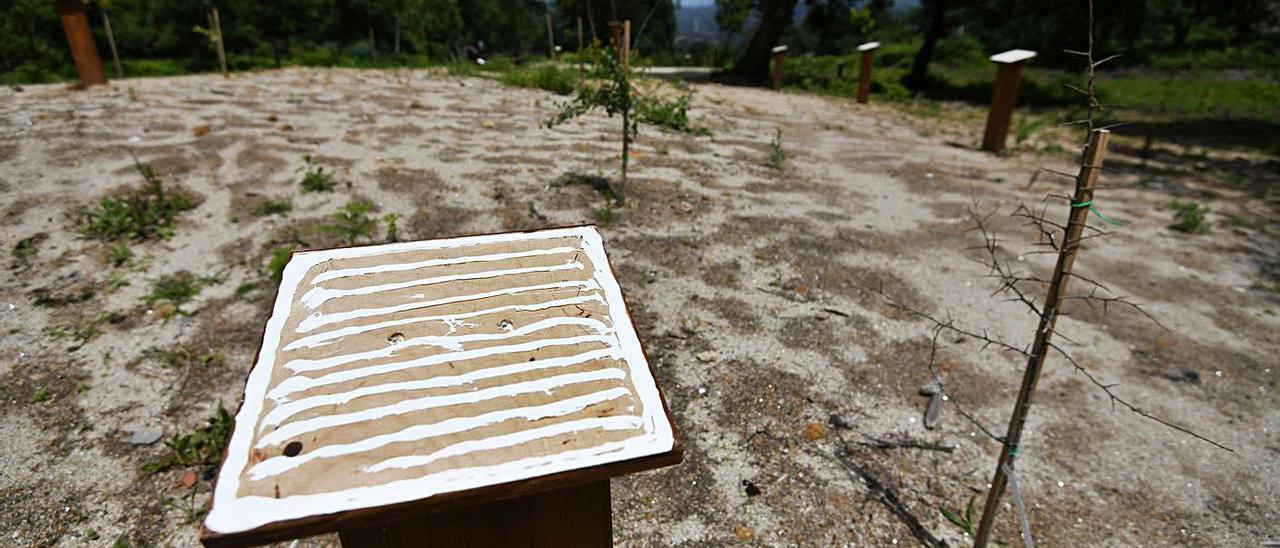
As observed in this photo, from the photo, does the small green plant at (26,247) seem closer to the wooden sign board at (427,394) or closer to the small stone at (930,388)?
the wooden sign board at (427,394)

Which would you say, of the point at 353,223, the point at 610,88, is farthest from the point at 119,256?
the point at 610,88

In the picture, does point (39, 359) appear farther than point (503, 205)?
No

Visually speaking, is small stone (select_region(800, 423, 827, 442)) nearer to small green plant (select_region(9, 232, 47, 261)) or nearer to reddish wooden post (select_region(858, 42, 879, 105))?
small green plant (select_region(9, 232, 47, 261))

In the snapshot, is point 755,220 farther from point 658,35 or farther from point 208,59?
point 658,35

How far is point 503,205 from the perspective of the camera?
558 cm

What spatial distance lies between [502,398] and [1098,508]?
9.39ft

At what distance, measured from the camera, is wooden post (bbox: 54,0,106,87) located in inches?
320

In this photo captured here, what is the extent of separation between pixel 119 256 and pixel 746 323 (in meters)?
4.41

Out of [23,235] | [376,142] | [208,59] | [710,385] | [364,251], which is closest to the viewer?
[364,251]

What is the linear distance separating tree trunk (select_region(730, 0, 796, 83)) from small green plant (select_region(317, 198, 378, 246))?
1574 centimetres

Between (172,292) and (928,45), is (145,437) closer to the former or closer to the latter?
(172,292)

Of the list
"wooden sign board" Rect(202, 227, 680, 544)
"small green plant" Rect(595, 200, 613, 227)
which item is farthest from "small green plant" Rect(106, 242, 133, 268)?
"wooden sign board" Rect(202, 227, 680, 544)

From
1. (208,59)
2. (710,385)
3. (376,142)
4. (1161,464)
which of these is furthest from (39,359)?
(208,59)

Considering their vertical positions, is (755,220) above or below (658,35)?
below
